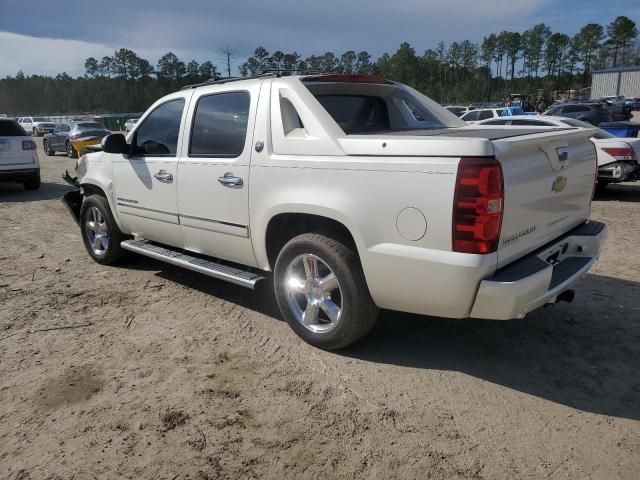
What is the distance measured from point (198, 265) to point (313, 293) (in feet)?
3.99

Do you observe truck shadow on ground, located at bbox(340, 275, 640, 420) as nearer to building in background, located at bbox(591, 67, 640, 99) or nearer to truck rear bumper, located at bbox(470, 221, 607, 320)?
truck rear bumper, located at bbox(470, 221, 607, 320)

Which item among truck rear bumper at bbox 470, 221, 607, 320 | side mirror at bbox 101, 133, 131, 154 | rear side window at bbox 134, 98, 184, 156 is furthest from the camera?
side mirror at bbox 101, 133, 131, 154

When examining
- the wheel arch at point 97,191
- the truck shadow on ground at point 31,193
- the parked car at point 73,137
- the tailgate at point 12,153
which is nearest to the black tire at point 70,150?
the parked car at point 73,137

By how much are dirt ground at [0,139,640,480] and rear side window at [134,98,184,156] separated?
1391mm

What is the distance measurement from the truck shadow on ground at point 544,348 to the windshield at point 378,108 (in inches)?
60.3

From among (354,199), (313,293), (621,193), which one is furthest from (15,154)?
(621,193)

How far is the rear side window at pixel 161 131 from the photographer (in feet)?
15.6

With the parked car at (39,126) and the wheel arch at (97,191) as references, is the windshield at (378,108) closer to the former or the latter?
the wheel arch at (97,191)

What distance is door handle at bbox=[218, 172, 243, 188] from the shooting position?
13.1ft

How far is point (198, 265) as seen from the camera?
4.48 m

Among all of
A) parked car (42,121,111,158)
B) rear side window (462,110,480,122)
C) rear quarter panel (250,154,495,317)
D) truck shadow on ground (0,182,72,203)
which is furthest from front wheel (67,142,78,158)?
rear quarter panel (250,154,495,317)

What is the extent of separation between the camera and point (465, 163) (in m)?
2.81

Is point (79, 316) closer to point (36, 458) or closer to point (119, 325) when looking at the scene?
point (119, 325)

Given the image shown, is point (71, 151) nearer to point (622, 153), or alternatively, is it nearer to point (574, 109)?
point (622, 153)
